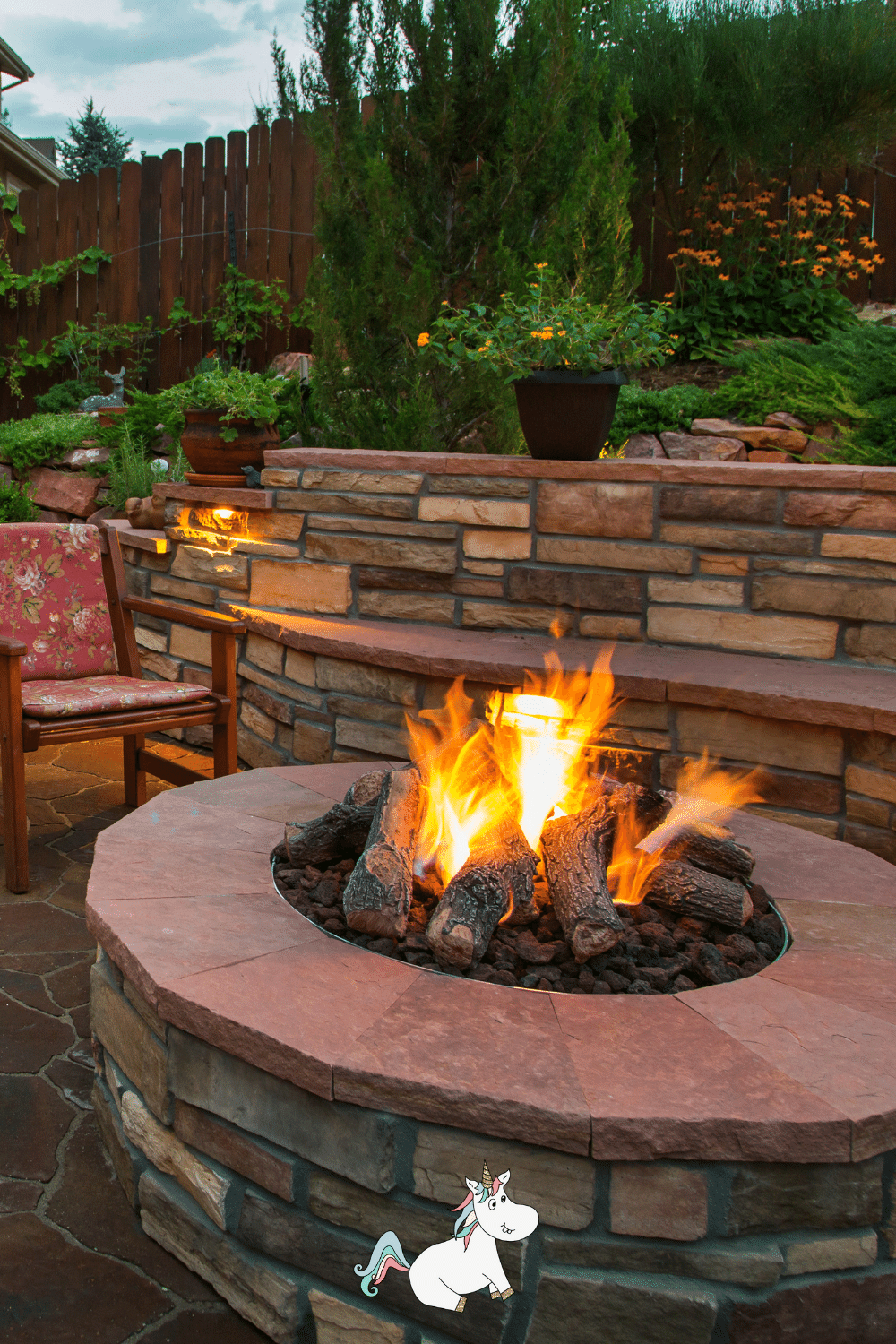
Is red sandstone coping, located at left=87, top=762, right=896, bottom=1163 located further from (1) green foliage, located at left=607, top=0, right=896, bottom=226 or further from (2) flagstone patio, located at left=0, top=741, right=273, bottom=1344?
(1) green foliage, located at left=607, top=0, right=896, bottom=226

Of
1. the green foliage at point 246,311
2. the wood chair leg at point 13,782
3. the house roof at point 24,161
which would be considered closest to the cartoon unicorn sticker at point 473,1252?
the wood chair leg at point 13,782

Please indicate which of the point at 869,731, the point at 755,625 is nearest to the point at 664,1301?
the point at 869,731

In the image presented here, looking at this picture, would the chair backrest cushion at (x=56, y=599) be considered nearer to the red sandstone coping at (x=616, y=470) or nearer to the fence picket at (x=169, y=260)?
the red sandstone coping at (x=616, y=470)

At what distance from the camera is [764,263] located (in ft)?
21.4

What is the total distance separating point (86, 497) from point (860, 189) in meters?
5.46

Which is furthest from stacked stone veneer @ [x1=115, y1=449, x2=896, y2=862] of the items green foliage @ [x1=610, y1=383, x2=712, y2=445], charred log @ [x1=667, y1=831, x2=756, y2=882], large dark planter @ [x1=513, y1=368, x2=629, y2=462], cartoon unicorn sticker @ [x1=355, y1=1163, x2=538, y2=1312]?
green foliage @ [x1=610, y1=383, x2=712, y2=445]

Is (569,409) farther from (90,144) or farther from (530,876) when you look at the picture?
(90,144)

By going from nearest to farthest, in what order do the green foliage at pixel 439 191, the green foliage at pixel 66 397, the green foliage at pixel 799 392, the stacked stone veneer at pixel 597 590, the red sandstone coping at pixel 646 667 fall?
1. the red sandstone coping at pixel 646 667
2. the stacked stone veneer at pixel 597 590
3. the green foliage at pixel 439 191
4. the green foliage at pixel 799 392
5. the green foliage at pixel 66 397

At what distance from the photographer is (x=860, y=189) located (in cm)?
653

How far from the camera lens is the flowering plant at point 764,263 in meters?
6.30

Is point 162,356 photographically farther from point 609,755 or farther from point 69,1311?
point 69,1311

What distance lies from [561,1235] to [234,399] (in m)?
3.84

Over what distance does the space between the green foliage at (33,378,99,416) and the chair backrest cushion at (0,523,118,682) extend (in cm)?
471

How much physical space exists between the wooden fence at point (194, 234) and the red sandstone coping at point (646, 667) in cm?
413
